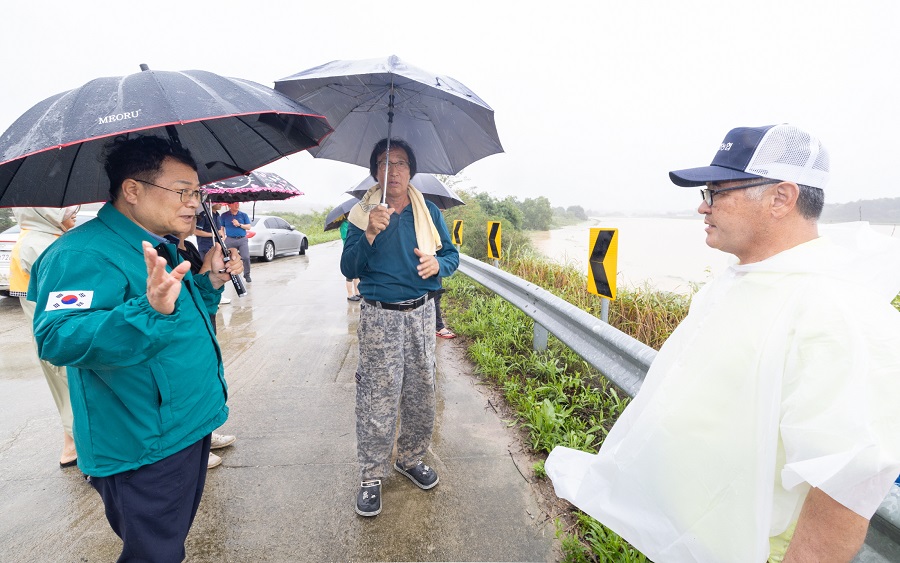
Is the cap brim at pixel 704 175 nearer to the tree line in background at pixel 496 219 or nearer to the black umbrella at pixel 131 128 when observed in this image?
the black umbrella at pixel 131 128

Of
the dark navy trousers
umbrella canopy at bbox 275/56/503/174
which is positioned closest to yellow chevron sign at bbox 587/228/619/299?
umbrella canopy at bbox 275/56/503/174

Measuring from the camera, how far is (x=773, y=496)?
1.13m

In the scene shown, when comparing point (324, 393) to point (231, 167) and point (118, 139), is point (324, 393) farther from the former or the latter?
point (118, 139)

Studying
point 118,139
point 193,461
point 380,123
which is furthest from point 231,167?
point 193,461

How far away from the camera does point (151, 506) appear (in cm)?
152

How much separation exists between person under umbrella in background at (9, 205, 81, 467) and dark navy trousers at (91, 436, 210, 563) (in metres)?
1.51

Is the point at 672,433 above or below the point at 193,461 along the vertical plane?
above

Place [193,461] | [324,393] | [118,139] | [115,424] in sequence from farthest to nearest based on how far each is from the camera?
1. [324,393]
2. [193,461]
3. [118,139]
4. [115,424]

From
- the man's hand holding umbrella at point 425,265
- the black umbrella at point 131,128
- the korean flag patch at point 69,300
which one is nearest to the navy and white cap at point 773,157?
the man's hand holding umbrella at point 425,265

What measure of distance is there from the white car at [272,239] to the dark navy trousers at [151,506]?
11.3 metres

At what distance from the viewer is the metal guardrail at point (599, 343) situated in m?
1.06

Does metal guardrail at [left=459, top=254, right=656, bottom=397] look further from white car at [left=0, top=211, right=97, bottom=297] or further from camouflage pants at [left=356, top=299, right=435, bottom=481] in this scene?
white car at [left=0, top=211, right=97, bottom=297]

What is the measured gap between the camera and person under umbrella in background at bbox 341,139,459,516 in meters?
2.43

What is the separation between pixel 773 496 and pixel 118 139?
7.70 ft
